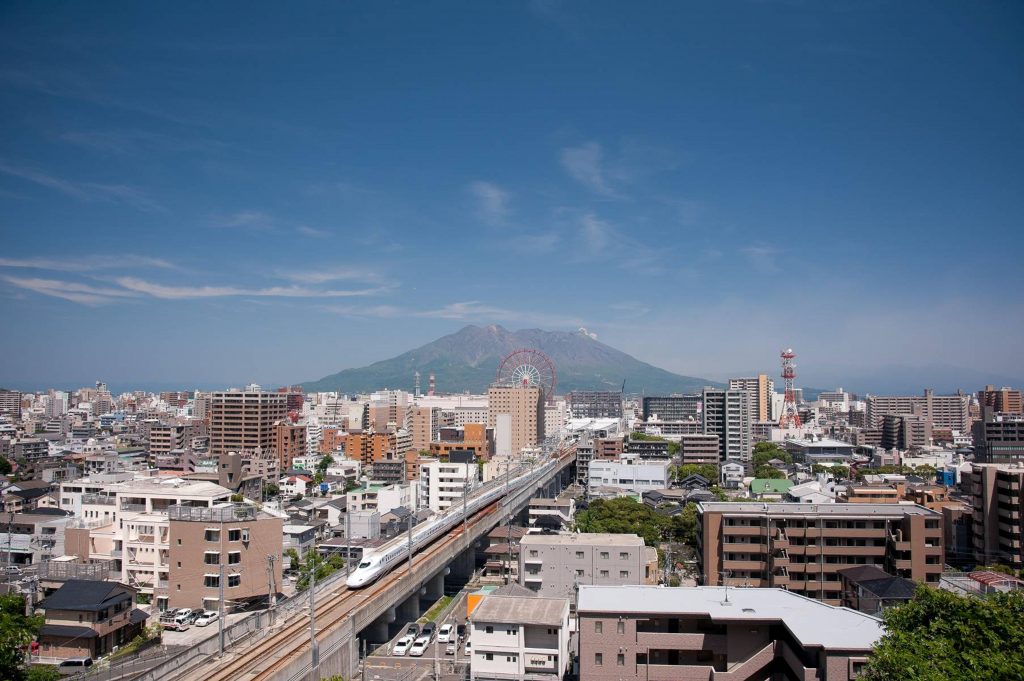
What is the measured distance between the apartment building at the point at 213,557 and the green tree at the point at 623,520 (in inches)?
435

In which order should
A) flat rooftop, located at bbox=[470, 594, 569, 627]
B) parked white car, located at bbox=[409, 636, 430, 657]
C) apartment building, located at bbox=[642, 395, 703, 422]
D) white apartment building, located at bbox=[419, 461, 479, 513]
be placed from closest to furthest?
flat rooftop, located at bbox=[470, 594, 569, 627] < parked white car, located at bbox=[409, 636, 430, 657] < white apartment building, located at bbox=[419, 461, 479, 513] < apartment building, located at bbox=[642, 395, 703, 422]

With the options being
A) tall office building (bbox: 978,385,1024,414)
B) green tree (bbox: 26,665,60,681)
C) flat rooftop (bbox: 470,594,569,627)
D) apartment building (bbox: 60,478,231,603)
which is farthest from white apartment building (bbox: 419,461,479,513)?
tall office building (bbox: 978,385,1024,414)

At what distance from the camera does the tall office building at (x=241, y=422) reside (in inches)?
1784

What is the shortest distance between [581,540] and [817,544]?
18.1 ft

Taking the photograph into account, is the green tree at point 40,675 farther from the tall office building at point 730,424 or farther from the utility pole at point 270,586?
the tall office building at point 730,424

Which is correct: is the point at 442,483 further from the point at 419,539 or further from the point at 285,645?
the point at 285,645

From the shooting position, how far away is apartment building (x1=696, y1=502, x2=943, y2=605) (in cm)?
1691

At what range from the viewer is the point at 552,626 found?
12117 mm

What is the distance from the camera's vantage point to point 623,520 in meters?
24.5

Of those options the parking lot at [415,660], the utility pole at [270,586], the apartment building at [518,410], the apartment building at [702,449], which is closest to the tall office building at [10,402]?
the apartment building at [518,410]

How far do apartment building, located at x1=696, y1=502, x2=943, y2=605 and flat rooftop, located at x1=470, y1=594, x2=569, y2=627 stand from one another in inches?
241

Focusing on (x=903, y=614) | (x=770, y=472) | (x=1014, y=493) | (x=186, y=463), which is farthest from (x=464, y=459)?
(x=903, y=614)

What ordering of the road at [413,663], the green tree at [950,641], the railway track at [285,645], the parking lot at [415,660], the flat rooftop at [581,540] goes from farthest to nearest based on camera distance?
the flat rooftop at [581,540]
the parking lot at [415,660]
the road at [413,663]
the railway track at [285,645]
the green tree at [950,641]

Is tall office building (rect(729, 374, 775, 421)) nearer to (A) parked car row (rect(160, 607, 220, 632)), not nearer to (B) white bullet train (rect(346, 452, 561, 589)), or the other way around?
(B) white bullet train (rect(346, 452, 561, 589))
